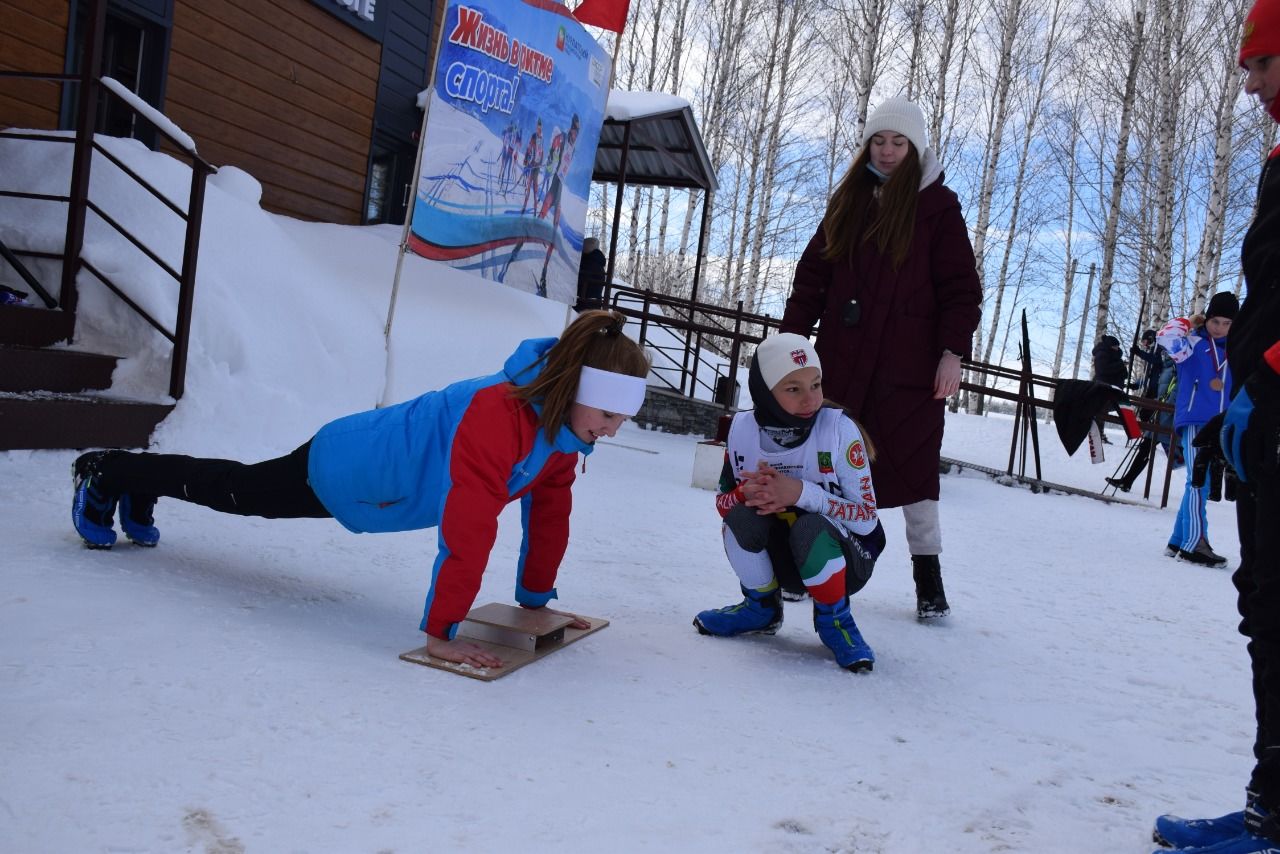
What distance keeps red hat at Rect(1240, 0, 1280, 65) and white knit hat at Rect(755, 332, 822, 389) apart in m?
1.17

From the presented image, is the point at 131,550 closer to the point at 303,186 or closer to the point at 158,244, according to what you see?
the point at 158,244

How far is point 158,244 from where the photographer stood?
5.06 meters

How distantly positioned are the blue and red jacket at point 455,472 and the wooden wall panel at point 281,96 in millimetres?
5849

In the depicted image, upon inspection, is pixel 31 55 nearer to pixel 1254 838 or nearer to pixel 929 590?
pixel 929 590

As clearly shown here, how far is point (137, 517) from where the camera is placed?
2.83 metres

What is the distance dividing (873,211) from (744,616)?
1369 millimetres

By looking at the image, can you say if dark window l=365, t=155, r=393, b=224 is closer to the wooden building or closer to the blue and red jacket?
the wooden building

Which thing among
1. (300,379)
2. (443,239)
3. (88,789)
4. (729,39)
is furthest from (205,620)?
(729,39)

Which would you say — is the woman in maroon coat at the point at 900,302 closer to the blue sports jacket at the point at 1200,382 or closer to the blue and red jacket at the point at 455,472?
the blue and red jacket at the point at 455,472

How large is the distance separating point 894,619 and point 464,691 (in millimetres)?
1745

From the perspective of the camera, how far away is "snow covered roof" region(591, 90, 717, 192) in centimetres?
1011

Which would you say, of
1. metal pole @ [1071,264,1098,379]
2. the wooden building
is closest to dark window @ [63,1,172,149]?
the wooden building

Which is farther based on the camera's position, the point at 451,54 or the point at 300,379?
the point at 451,54

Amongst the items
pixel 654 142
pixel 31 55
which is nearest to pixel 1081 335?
pixel 654 142
